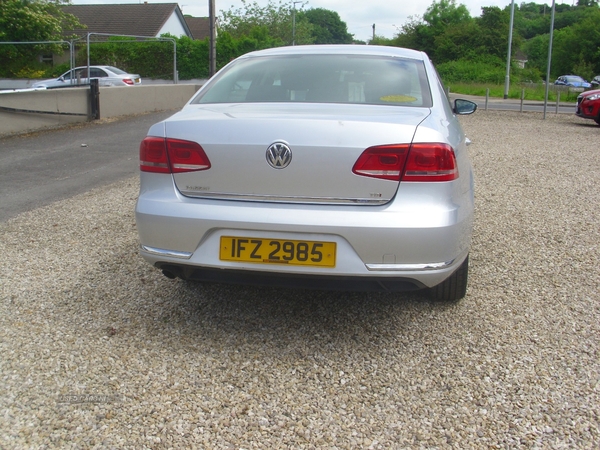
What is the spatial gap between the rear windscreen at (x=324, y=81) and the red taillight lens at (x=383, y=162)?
0.62m

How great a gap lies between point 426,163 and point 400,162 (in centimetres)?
12

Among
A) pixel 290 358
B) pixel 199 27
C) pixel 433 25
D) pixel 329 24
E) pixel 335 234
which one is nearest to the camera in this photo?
pixel 335 234

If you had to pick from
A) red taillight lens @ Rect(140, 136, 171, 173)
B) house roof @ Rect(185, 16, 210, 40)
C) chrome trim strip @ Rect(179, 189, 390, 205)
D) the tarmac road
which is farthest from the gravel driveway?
house roof @ Rect(185, 16, 210, 40)

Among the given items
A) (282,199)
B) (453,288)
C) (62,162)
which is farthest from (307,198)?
(62,162)

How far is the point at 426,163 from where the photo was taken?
114 inches

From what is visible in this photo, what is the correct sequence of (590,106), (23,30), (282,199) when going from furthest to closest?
(23,30) → (590,106) → (282,199)

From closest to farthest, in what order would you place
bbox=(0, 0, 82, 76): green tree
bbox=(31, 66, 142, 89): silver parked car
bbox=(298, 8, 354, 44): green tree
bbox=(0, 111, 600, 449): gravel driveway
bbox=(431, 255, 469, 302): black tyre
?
bbox=(0, 111, 600, 449): gravel driveway < bbox=(431, 255, 469, 302): black tyre < bbox=(31, 66, 142, 89): silver parked car < bbox=(0, 0, 82, 76): green tree < bbox=(298, 8, 354, 44): green tree

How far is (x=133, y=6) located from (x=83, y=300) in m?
47.9

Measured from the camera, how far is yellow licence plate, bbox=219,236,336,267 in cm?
290

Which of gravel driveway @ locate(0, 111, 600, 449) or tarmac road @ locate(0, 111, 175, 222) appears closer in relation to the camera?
gravel driveway @ locate(0, 111, 600, 449)

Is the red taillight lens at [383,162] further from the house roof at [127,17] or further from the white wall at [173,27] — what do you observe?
the white wall at [173,27]

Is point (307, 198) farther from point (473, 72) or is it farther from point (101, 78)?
point (473, 72)

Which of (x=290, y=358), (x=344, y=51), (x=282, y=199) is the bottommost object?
(x=290, y=358)

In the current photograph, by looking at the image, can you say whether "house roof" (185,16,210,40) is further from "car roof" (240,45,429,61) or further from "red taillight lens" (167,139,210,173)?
"red taillight lens" (167,139,210,173)
